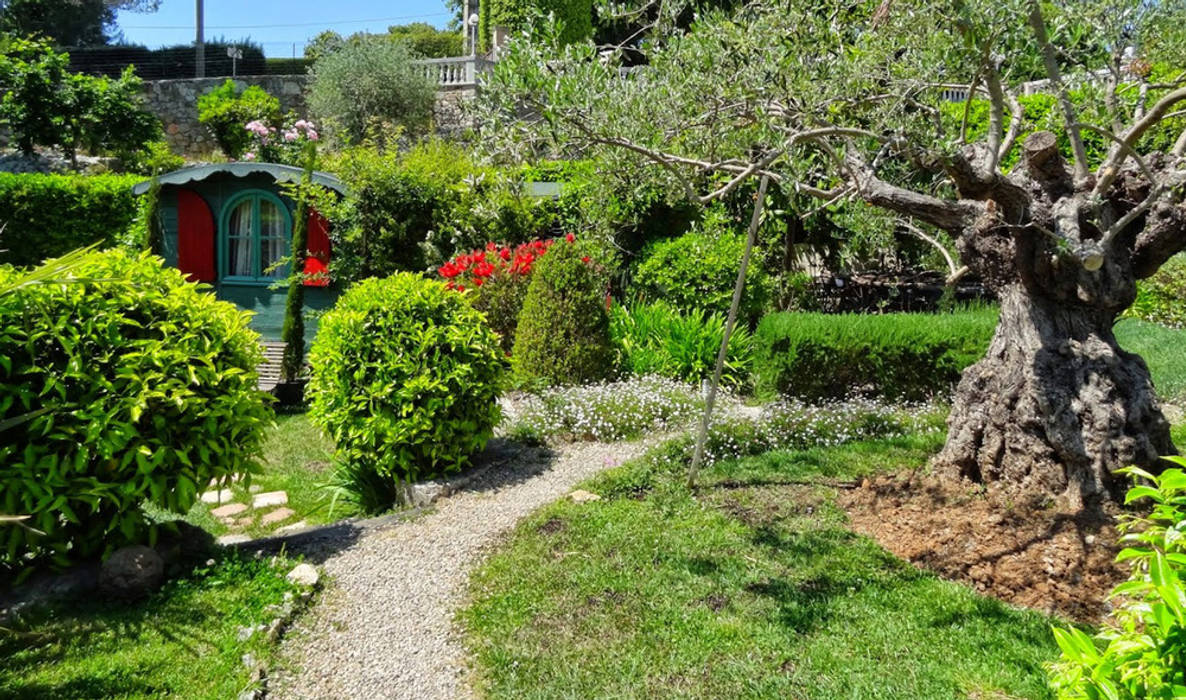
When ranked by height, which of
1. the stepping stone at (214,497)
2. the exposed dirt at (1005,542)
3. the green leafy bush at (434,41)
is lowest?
the stepping stone at (214,497)

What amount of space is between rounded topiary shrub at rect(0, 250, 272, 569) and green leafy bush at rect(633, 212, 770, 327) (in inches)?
237

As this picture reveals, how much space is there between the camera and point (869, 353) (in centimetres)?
761

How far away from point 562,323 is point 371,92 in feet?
57.6

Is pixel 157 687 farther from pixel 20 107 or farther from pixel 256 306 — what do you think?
pixel 20 107

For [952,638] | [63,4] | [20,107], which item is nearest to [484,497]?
[952,638]

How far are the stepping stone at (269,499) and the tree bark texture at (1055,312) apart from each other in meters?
5.42

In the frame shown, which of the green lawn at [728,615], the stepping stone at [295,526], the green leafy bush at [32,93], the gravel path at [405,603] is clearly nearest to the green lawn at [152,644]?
the gravel path at [405,603]

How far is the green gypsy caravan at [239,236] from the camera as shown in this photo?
11477 millimetres

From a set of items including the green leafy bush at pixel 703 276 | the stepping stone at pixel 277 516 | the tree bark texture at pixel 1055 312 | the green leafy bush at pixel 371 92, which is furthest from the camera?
the green leafy bush at pixel 371 92

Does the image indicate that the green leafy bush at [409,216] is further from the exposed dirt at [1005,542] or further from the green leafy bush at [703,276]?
the exposed dirt at [1005,542]

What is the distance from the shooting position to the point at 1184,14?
504 centimetres

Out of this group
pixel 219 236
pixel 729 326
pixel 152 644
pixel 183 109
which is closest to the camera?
pixel 152 644

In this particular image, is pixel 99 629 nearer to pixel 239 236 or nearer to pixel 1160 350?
pixel 239 236

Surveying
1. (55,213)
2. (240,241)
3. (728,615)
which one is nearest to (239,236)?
(240,241)
